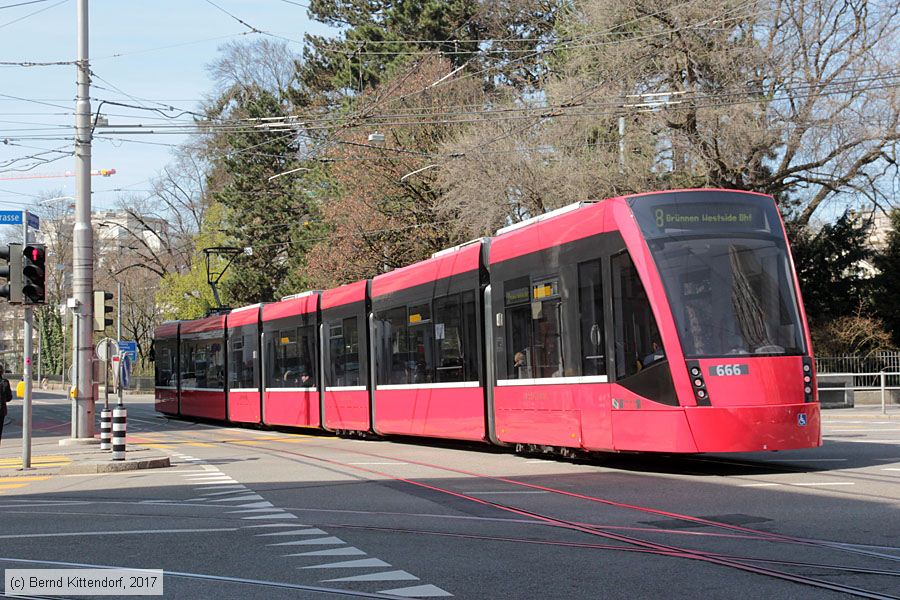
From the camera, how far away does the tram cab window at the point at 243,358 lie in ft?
101

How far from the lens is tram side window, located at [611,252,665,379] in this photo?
44.4ft

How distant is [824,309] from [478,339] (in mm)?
25489

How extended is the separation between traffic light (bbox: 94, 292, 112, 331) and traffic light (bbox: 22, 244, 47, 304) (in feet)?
16.9

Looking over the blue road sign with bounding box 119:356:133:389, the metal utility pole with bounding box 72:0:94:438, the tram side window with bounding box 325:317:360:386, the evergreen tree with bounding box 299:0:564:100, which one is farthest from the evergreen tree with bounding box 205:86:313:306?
the blue road sign with bounding box 119:356:133:389

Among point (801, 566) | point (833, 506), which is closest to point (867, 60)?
point (833, 506)

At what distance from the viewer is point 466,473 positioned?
15.3 m

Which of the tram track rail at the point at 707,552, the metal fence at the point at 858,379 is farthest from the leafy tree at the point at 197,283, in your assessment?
the tram track rail at the point at 707,552

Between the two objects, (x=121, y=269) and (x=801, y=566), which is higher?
(x=121, y=269)

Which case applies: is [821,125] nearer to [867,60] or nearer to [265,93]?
[867,60]

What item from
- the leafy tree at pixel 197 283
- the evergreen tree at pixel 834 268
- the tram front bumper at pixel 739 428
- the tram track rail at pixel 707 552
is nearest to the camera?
the tram track rail at pixel 707 552

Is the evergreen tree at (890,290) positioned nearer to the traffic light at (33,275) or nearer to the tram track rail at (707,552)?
the tram track rail at (707,552)

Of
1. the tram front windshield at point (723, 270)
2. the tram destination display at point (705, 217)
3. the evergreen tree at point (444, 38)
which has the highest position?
the evergreen tree at point (444, 38)

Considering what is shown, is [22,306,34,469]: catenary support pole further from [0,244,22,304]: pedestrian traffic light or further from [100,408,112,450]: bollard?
[100,408,112,450]: bollard

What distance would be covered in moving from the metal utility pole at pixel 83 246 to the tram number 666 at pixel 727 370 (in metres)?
15.0
